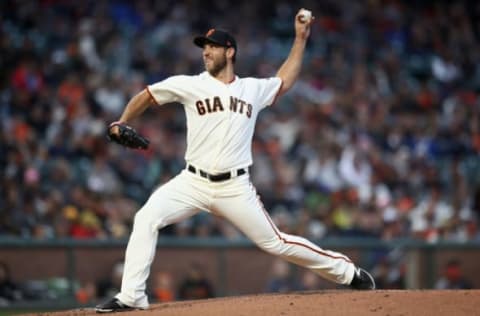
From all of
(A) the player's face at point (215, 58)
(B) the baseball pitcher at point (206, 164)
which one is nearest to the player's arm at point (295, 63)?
(B) the baseball pitcher at point (206, 164)

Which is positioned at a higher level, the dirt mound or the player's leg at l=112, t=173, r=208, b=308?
the player's leg at l=112, t=173, r=208, b=308

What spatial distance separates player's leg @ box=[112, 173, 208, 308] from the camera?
21.1 ft

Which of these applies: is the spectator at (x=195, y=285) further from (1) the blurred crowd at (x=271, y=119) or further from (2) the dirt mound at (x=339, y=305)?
(2) the dirt mound at (x=339, y=305)

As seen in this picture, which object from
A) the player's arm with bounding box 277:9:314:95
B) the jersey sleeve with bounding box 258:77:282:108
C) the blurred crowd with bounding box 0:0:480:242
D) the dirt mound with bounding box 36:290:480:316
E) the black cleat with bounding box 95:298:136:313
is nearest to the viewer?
the dirt mound with bounding box 36:290:480:316

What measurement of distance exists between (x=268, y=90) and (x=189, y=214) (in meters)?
0.99

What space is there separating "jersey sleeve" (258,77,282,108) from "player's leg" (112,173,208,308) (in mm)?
737

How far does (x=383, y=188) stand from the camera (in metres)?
13.2

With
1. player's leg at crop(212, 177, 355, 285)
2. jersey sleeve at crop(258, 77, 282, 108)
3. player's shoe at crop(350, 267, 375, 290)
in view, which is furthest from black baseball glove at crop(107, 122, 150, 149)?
player's shoe at crop(350, 267, 375, 290)

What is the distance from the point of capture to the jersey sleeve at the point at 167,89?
6.58 meters

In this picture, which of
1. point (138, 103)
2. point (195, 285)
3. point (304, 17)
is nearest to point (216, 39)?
point (138, 103)

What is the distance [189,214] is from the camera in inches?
261

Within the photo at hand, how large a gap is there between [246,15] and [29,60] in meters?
3.69

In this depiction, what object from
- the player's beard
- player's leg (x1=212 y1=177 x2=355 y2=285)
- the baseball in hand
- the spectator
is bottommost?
the spectator

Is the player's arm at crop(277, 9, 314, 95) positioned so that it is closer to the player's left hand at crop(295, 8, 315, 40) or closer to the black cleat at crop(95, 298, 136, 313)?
the player's left hand at crop(295, 8, 315, 40)
